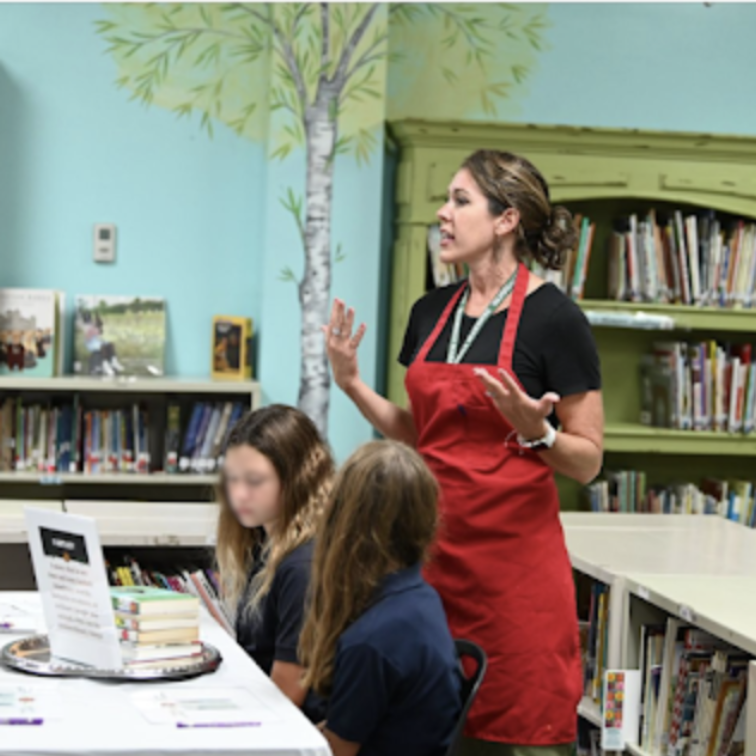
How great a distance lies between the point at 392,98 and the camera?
215 inches

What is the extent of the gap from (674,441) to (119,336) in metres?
2.24

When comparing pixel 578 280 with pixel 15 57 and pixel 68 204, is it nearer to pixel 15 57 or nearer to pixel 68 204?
pixel 68 204

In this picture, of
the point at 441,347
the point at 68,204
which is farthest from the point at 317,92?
the point at 441,347

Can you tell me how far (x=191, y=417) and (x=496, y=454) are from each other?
2.81 metres

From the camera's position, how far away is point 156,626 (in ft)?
7.23

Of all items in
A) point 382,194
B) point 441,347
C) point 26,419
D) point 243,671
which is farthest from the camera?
point 382,194

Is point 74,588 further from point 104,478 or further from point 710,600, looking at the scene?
point 104,478

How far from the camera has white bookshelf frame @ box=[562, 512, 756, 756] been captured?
265cm

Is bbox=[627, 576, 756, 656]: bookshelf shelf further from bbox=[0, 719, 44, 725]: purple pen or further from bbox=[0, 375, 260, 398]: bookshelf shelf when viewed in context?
bbox=[0, 375, 260, 398]: bookshelf shelf

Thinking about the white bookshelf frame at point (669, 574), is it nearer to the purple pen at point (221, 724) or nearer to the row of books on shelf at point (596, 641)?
the row of books on shelf at point (596, 641)

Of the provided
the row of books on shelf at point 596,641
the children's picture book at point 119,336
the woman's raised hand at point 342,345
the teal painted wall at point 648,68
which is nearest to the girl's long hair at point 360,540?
the woman's raised hand at point 342,345

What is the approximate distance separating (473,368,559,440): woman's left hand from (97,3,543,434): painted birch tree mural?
2.79 meters

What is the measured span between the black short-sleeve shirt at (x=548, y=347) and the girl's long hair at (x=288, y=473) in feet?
1.27

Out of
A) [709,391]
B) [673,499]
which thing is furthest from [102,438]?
[709,391]
